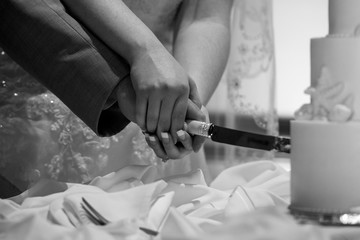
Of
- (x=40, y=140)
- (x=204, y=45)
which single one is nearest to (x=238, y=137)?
(x=204, y=45)

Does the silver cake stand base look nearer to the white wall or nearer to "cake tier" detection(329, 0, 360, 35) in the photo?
"cake tier" detection(329, 0, 360, 35)

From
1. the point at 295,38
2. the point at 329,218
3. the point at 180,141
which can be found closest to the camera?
the point at 329,218

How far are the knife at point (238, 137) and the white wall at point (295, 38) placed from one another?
3.13 meters

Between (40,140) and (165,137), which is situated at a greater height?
(165,137)

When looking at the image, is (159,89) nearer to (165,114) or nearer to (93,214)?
(165,114)

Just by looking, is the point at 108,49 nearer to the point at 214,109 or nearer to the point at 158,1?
the point at 158,1

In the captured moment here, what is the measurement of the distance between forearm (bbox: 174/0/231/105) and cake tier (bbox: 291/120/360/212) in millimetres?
872

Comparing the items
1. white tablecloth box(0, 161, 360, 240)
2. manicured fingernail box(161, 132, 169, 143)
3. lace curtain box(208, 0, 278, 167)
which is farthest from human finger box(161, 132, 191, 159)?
lace curtain box(208, 0, 278, 167)

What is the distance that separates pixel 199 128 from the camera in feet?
4.50

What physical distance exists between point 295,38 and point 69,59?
3280mm

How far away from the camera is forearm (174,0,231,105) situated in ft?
6.00

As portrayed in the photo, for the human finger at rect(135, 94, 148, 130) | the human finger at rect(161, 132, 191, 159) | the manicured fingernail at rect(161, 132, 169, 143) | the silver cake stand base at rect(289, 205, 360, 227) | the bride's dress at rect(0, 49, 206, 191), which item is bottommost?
the bride's dress at rect(0, 49, 206, 191)

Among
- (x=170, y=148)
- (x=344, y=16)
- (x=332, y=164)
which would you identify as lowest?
(x=170, y=148)

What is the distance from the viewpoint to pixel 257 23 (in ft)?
10.7
